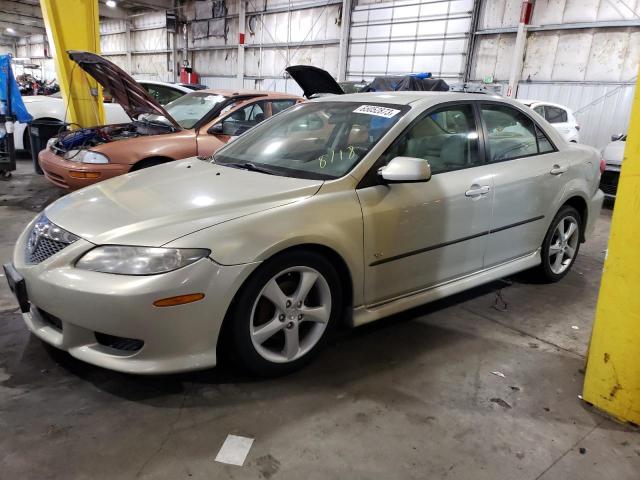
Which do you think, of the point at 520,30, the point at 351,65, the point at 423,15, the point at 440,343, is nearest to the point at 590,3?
the point at 520,30

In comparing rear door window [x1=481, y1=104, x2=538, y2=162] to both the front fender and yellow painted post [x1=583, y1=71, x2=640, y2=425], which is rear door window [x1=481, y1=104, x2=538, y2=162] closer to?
yellow painted post [x1=583, y1=71, x2=640, y2=425]

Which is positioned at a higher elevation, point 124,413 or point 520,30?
Result: point 520,30

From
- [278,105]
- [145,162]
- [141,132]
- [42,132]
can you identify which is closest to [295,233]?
[145,162]

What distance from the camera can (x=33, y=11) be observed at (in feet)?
80.0

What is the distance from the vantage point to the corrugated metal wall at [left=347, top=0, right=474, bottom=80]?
12508mm

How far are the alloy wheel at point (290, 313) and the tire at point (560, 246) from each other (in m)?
2.06

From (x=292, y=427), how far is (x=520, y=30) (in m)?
11.8

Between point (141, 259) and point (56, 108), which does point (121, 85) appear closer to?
point (56, 108)

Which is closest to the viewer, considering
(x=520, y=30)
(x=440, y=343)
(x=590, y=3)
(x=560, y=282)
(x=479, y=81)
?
(x=440, y=343)

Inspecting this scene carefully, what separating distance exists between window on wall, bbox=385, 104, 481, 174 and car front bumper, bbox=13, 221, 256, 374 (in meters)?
1.22

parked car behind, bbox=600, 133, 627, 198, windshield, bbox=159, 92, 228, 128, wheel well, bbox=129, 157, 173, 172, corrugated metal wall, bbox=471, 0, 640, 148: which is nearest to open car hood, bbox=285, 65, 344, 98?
windshield, bbox=159, 92, 228, 128

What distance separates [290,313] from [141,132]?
3.88m

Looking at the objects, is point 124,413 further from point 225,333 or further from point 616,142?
point 616,142

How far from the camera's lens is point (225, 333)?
222cm
